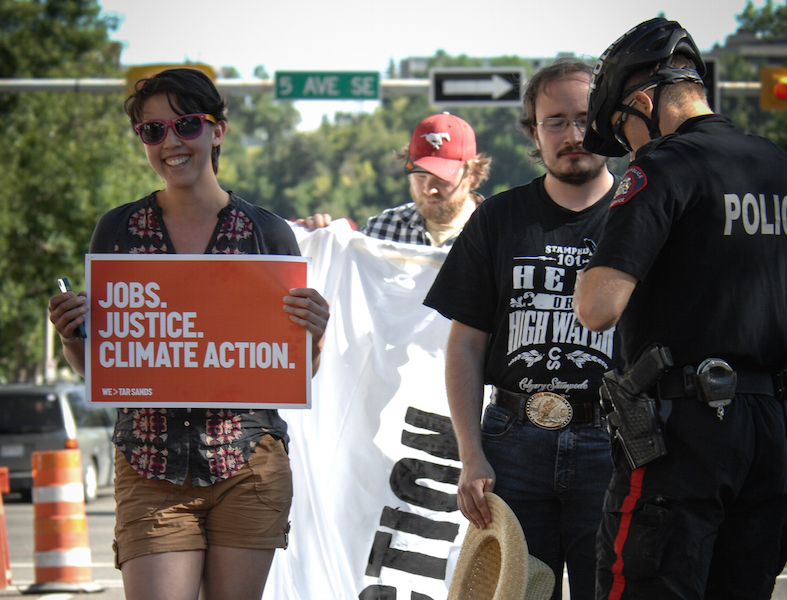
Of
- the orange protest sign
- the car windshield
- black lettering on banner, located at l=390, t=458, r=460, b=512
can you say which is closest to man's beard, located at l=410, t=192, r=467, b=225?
black lettering on banner, located at l=390, t=458, r=460, b=512

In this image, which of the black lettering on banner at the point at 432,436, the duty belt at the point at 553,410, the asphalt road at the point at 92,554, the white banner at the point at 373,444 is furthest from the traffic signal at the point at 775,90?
the duty belt at the point at 553,410

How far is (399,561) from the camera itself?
4.28 m

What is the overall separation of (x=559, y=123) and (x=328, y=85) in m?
12.0

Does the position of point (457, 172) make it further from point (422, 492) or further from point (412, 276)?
point (422, 492)

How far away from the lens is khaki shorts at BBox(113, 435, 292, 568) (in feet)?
9.98

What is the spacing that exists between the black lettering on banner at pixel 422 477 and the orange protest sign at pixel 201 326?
1212 mm

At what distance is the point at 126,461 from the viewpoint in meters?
3.14

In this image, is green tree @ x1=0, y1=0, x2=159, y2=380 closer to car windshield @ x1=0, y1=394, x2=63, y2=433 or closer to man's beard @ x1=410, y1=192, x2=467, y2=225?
car windshield @ x1=0, y1=394, x2=63, y2=433

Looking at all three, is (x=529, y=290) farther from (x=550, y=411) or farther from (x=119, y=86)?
(x=119, y=86)

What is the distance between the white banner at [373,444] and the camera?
4289 millimetres

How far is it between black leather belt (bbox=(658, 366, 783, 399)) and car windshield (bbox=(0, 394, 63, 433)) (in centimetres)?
1336

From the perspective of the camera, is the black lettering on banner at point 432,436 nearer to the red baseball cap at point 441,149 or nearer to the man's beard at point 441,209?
the man's beard at point 441,209

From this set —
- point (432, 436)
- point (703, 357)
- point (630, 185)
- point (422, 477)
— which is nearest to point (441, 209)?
point (432, 436)

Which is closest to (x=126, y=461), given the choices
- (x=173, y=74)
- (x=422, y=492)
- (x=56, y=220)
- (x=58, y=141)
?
(x=173, y=74)
